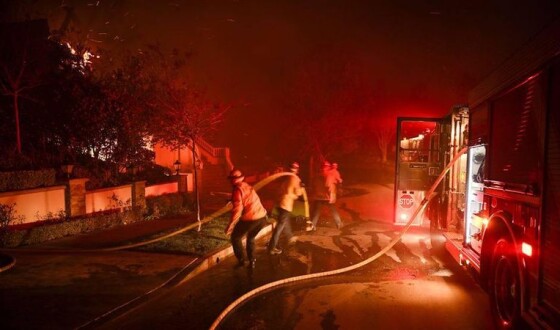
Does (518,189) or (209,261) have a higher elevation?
(518,189)

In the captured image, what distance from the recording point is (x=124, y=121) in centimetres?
1323

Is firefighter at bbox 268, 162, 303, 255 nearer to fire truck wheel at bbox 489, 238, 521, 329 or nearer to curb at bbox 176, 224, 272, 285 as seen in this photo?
curb at bbox 176, 224, 272, 285

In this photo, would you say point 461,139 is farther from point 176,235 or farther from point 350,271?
point 176,235

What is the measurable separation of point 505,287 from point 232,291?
357cm

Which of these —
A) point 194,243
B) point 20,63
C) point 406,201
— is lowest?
point 194,243

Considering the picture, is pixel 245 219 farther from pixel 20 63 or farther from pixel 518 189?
pixel 20 63

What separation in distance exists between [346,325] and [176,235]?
18.6 feet

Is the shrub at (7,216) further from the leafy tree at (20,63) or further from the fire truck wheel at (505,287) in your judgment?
the fire truck wheel at (505,287)

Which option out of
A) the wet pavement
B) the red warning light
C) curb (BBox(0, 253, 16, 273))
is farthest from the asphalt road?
curb (BBox(0, 253, 16, 273))

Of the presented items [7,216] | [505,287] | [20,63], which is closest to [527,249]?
[505,287]

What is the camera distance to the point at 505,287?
4.69m

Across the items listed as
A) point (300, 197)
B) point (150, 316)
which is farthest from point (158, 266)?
point (300, 197)

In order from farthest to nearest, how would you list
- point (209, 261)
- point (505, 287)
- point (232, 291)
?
point (209, 261) → point (232, 291) → point (505, 287)

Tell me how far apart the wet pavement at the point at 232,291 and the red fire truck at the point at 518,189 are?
0.75 metres
